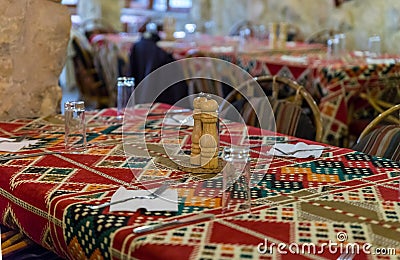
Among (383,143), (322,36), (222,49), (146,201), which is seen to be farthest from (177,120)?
(322,36)

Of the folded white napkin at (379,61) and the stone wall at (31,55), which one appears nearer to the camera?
the stone wall at (31,55)

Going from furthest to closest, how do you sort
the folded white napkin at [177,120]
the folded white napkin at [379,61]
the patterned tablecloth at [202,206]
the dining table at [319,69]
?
the folded white napkin at [379,61], the dining table at [319,69], the folded white napkin at [177,120], the patterned tablecloth at [202,206]

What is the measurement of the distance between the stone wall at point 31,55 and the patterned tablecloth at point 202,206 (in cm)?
52

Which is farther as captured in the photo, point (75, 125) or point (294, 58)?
point (294, 58)

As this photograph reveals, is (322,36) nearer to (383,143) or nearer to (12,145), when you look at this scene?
(383,143)

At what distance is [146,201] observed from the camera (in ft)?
4.62

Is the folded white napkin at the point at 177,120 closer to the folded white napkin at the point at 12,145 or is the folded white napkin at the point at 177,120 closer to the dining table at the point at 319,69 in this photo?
the folded white napkin at the point at 12,145

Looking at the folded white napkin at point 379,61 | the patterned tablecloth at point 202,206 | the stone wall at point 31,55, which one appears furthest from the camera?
the folded white napkin at point 379,61

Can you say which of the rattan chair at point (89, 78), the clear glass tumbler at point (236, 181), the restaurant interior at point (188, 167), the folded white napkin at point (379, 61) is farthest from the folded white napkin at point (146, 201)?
the rattan chair at point (89, 78)

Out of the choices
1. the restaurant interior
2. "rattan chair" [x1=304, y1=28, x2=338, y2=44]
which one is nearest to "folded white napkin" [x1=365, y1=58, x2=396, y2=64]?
the restaurant interior

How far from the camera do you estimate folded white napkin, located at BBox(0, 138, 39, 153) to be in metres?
1.90

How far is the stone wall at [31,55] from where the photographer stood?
2.38 m

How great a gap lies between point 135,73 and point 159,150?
9.51 ft

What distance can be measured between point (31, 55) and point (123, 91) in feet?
1.29
